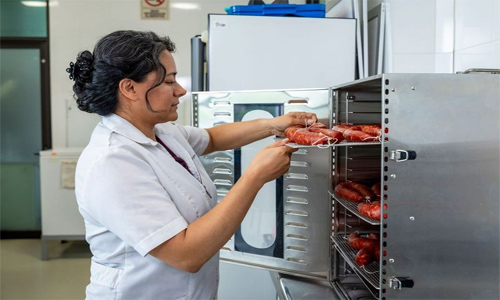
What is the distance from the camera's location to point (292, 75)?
2160 mm

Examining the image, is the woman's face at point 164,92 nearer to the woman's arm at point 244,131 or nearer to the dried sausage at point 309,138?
the dried sausage at point 309,138

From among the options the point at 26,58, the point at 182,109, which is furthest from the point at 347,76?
the point at 26,58

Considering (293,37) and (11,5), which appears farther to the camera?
(11,5)

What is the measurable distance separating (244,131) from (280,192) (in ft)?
0.93

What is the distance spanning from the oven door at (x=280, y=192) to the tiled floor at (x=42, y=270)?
230 centimetres

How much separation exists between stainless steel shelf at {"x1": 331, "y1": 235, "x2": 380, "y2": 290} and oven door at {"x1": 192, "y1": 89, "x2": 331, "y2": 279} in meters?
0.11

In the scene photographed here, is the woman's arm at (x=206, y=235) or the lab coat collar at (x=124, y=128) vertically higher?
the lab coat collar at (x=124, y=128)

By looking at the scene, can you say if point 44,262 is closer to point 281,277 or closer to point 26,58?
point 26,58

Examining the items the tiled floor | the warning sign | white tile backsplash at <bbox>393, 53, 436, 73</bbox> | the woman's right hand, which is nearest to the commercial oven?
the woman's right hand

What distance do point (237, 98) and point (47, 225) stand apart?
11.0 ft

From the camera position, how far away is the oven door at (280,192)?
1.77m

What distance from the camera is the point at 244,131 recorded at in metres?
1.83

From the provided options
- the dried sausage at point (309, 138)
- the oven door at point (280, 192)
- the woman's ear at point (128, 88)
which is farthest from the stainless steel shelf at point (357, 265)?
the woman's ear at point (128, 88)

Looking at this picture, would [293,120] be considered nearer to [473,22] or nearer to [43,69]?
[473,22]
